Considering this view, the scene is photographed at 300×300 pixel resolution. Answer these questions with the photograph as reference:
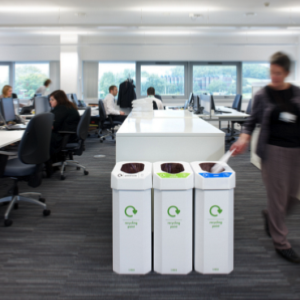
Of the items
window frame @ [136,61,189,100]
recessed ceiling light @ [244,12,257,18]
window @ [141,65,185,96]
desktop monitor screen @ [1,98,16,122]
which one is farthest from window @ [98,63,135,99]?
desktop monitor screen @ [1,98,16,122]

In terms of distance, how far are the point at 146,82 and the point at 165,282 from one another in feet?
31.3

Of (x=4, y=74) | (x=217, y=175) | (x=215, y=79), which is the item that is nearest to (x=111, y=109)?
(x=215, y=79)

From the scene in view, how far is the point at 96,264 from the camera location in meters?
2.20

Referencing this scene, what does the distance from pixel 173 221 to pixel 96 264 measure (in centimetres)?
61

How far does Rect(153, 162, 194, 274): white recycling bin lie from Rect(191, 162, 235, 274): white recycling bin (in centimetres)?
4

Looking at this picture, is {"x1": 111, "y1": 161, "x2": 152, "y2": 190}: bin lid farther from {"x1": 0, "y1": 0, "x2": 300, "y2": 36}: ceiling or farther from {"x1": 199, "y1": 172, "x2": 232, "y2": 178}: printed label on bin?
{"x1": 0, "y1": 0, "x2": 300, "y2": 36}: ceiling

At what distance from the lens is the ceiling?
6.80 metres

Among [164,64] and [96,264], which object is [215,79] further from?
[96,264]

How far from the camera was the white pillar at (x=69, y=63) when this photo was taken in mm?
10273

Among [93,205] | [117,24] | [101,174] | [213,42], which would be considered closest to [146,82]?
[213,42]

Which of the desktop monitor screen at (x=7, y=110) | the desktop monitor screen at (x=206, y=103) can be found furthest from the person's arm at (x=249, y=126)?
the desktop monitor screen at (x=206, y=103)

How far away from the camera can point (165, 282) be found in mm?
1974

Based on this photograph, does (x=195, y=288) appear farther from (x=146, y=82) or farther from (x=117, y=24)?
(x=146, y=82)

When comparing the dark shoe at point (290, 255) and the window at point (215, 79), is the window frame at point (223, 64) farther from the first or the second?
the dark shoe at point (290, 255)
